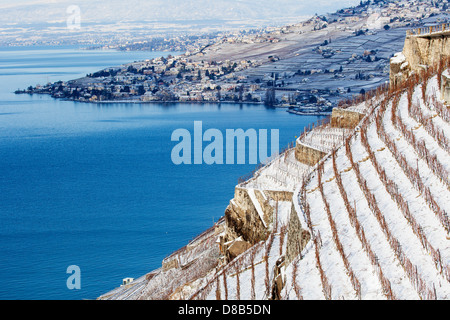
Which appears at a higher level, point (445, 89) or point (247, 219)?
point (445, 89)

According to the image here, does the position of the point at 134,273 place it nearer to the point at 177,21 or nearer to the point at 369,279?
the point at 369,279

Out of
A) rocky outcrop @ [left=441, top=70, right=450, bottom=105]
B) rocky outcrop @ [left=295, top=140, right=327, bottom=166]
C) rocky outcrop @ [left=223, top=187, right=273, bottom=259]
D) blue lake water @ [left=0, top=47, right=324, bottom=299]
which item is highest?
rocky outcrop @ [left=441, top=70, right=450, bottom=105]

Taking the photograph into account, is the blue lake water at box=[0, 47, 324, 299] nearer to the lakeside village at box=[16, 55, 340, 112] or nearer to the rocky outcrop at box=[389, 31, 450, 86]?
the lakeside village at box=[16, 55, 340, 112]

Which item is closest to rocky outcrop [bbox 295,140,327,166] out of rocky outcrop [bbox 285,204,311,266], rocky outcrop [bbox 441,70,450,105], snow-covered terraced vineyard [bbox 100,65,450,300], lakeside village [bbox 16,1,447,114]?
snow-covered terraced vineyard [bbox 100,65,450,300]

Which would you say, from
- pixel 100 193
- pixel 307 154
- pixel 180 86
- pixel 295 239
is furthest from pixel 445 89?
pixel 180 86

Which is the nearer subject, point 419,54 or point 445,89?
point 445,89

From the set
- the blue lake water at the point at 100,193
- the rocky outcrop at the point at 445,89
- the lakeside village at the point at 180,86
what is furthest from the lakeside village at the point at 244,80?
the rocky outcrop at the point at 445,89

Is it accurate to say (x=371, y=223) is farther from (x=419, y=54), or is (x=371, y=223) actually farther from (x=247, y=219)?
(x=419, y=54)
